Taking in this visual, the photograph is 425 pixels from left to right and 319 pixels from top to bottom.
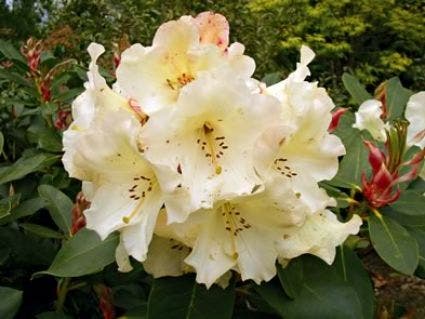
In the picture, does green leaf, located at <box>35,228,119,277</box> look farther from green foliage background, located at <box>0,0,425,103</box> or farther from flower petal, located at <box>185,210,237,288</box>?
green foliage background, located at <box>0,0,425,103</box>

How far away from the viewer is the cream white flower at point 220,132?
0.84m

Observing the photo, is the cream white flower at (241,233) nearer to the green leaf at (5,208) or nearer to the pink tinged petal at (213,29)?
the pink tinged petal at (213,29)

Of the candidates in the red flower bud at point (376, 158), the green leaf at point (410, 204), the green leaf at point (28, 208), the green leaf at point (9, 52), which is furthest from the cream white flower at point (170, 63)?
the green leaf at point (9, 52)

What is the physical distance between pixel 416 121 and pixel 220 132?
47 cm

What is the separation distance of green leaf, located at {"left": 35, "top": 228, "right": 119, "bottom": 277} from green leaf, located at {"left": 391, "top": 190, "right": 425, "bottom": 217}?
480mm

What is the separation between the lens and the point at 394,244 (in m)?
1.08

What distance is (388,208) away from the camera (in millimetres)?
1171

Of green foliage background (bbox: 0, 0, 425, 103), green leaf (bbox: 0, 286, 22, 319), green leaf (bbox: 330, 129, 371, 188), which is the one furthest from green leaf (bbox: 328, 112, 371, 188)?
green foliage background (bbox: 0, 0, 425, 103)

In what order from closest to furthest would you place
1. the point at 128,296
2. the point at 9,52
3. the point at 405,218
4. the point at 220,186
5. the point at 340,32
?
the point at 220,186
the point at 405,218
the point at 128,296
the point at 9,52
the point at 340,32

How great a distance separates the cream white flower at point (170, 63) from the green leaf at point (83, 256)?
0.85 ft

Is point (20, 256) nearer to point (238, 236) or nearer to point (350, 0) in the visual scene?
point (238, 236)

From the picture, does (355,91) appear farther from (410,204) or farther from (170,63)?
(170,63)

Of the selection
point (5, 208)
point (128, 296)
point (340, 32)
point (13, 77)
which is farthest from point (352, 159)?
point (340, 32)

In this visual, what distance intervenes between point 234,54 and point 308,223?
0.87 ft
